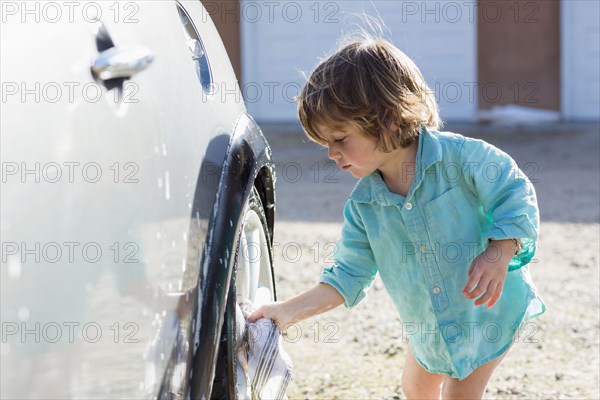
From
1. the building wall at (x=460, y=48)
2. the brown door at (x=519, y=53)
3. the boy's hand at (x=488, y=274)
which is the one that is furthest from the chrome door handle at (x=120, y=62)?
the brown door at (x=519, y=53)

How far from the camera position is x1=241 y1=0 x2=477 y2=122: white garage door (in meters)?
12.7

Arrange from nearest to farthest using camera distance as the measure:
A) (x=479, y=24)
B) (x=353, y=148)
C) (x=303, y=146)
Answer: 1. (x=353, y=148)
2. (x=303, y=146)
3. (x=479, y=24)

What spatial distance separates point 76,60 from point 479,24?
1142 centimetres

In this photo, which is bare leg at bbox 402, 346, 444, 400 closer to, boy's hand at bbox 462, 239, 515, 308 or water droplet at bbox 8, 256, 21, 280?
boy's hand at bbox 462, 239, 515, 308

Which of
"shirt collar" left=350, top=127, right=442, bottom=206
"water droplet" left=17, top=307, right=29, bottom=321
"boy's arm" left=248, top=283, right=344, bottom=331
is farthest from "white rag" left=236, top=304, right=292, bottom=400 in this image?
"water droplet" left=17, top=307, right=29, bottom=321

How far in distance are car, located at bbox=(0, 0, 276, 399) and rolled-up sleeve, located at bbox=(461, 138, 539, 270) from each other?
2.14ft

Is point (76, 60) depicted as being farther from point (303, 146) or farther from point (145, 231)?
point (303, 146)

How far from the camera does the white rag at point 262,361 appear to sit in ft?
7.52

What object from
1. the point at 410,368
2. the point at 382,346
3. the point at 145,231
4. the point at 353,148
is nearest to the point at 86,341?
the point at 145,231

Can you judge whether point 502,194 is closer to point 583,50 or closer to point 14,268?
point 14,268

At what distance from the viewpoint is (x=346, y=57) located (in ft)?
8.04

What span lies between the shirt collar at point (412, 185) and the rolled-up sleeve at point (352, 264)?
0.19ft

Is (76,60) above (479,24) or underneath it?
above

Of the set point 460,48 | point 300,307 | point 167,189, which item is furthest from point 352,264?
point 460,48
